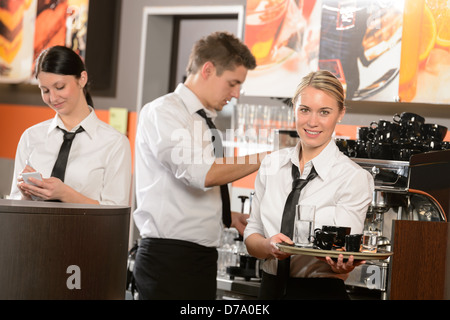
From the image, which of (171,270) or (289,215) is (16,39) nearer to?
(171,270)

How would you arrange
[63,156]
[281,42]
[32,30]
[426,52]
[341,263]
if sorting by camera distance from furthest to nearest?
[32,30] < [281,42] < [426,52] < [63,156] < [341,263]

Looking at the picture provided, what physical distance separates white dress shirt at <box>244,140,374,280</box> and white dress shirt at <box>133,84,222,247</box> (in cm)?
54

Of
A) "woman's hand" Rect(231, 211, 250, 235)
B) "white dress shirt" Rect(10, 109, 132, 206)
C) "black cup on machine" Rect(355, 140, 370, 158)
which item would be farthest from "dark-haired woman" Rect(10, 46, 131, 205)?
"black cup on machine" Rect(355, 140, 370, 158)

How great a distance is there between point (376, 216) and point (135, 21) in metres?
2.70

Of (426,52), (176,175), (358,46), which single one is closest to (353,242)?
(176,175)

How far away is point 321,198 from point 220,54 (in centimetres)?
100

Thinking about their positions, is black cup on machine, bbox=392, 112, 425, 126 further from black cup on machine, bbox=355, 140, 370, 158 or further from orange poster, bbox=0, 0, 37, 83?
orange poster, bbox=0, 0, 37, 83

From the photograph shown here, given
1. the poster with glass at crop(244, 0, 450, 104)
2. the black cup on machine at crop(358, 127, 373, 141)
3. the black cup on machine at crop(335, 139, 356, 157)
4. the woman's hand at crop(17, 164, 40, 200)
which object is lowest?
the woman's hand at crop(17, 164, 40, 200)

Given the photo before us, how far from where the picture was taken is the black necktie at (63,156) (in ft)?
8.31

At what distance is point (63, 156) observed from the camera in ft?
8.39

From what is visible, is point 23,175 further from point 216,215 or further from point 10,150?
point 10,150

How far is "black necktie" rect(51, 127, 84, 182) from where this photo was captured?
2533 mm

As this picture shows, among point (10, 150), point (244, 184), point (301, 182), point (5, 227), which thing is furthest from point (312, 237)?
point (10, 150)

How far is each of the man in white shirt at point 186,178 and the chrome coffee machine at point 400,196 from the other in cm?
58
